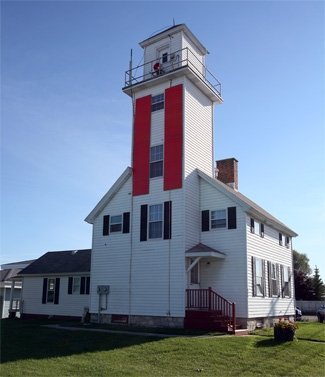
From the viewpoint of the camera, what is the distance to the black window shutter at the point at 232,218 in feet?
66.2

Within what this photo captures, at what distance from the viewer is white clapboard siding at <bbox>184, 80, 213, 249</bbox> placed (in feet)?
67.9

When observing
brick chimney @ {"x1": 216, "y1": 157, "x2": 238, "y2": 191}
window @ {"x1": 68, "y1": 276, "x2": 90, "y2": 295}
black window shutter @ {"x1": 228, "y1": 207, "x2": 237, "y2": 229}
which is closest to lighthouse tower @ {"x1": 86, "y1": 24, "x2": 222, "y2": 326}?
black window shutter @ {"x1": 228, "y1": 207, "x2": 237, "y2": 229}

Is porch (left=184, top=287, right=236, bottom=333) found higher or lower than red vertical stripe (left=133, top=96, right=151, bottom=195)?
lower

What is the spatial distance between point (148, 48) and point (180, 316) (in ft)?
47.6

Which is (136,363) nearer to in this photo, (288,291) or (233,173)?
(288,291)

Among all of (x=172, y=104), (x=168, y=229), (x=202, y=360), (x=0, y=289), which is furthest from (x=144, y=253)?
(x=0, y=289)

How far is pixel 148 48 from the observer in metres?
24.8

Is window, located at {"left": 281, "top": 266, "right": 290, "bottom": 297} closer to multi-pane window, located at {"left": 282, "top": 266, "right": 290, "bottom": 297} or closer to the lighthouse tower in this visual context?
multi-pane window, located at {"left": 282, "top": 266, "right": 290, "bottom": 297}

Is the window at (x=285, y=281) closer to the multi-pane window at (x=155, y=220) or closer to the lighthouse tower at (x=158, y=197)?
the lighthouse tower at (x=158, y=197)

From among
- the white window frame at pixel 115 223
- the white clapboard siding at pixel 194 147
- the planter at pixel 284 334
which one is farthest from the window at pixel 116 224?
the planter at pixel 284 334

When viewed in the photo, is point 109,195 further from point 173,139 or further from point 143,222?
point 173,139

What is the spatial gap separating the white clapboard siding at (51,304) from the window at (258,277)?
11.2 m

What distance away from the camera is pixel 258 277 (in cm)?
2098

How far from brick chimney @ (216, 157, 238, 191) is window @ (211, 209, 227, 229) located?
694cm
